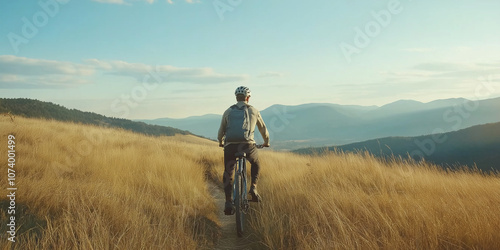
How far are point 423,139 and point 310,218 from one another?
15817 centimetres

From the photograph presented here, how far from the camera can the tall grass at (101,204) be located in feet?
12.3

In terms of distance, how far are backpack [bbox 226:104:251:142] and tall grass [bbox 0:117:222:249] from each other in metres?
1.54

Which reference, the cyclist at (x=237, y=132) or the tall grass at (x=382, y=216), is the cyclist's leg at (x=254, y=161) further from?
the tall grass at (x=382, y=216)

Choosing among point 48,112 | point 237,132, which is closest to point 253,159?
point 237,132

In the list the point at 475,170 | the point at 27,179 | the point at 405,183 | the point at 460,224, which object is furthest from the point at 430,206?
the point at 27,179

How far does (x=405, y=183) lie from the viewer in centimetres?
718

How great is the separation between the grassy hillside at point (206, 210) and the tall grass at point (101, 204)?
21 millimetres

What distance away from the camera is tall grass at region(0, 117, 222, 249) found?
12.3 ft

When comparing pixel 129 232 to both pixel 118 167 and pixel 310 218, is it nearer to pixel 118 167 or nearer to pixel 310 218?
pixel 310 218

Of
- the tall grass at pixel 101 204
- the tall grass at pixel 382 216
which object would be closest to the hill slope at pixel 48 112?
the tall grass at pixel 101 204

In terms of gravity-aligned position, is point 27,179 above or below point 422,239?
above

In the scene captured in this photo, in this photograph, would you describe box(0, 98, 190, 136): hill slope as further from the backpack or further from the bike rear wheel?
the bike rear wheel

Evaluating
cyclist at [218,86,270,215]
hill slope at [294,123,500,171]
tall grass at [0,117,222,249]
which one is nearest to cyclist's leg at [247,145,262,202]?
cyclist at [218,86,270,215]

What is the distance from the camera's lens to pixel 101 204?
185 inches
